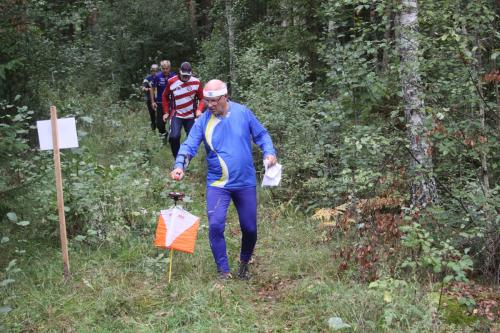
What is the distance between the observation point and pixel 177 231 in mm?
5781

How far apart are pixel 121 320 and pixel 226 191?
64.3 inches

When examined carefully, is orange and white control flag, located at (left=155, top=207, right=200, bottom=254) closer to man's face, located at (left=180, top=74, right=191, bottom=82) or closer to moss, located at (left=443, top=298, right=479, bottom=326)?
moss, located at (left=443, top=298, right=479, bottom=326)

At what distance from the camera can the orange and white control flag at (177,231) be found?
18.9 ft

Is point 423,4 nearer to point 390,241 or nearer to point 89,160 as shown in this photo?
point 390,241

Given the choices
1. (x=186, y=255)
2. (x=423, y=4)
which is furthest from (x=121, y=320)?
(x=423, y=4)

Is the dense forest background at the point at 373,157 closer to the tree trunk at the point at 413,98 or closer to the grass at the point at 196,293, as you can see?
the tree trunk at the point at 413,98

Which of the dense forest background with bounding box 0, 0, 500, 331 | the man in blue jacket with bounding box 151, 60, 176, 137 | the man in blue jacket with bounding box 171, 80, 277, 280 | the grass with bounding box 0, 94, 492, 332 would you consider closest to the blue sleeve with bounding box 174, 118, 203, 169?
the man in blue jacket with bounding box 171, 80, 277, 280

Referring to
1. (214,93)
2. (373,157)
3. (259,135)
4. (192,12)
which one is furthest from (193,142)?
(192,12)

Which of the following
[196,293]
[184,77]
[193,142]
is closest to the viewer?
[196,293]

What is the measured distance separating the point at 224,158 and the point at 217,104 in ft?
1.85

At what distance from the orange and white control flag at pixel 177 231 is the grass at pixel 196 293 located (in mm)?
372

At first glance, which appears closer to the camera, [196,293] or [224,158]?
[196,293]

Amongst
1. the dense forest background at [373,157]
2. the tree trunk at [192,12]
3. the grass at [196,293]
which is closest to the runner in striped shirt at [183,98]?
the dense forest background at [373,157]

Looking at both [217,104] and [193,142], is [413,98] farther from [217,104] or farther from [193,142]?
[193,142]
